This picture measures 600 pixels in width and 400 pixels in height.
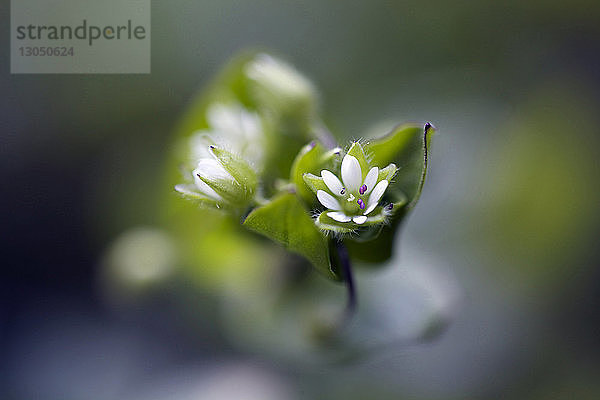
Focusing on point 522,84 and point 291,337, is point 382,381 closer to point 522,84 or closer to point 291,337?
point 291,337

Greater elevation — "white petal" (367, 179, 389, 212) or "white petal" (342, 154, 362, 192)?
"white petal" (342, 154, 362, 192)

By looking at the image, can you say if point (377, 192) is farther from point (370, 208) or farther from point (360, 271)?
point (360, 271)

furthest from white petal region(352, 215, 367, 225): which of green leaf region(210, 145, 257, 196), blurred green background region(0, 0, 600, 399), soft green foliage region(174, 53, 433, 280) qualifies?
blurred green background region(0, 0, 600, 399)

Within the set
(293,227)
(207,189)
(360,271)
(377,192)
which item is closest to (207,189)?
(207,189)

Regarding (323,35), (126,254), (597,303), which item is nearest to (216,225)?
(126,254)

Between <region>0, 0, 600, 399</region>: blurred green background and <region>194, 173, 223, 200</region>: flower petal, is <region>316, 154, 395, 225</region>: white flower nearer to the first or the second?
<region>194, 173, 223, 200</region>: flower petal

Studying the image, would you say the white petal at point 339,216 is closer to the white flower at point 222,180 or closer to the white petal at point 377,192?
the white petal at point 377,192
